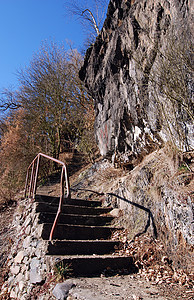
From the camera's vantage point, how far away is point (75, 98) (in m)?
11.4

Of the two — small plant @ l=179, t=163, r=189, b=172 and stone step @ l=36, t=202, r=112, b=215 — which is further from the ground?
small plant @ l=179, t=163, r=189, b=172

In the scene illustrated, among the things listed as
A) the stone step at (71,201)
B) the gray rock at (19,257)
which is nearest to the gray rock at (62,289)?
the gray rock at (19,257)

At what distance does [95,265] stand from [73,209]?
1.68m

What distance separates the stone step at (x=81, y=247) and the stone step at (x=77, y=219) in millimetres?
782

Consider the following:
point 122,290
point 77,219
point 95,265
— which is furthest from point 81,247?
point 122,290

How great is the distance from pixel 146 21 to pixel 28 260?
540 centimetres

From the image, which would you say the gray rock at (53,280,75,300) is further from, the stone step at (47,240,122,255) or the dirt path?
the stone step at (47,240,122,255)

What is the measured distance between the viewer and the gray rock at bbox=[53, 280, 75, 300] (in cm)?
230

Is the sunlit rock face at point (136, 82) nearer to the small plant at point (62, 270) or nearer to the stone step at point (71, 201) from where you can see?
the stone step at point (71, 201)

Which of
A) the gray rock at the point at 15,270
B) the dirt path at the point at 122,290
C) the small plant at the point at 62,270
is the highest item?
the small plant at the point at 62,270

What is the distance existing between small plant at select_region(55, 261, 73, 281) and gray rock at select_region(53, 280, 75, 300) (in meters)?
0.14

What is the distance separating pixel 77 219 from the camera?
4.26 meters

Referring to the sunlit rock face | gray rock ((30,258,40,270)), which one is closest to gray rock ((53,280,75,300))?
gray rock ((30,258,40,270))

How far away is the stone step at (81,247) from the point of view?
3.12 meters
